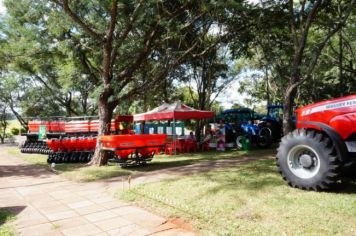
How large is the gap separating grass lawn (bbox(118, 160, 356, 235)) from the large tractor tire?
22 centimetres

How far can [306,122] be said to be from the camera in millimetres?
6762

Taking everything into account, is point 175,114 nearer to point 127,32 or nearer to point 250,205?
point 127,32

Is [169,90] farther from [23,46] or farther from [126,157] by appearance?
[126,157]

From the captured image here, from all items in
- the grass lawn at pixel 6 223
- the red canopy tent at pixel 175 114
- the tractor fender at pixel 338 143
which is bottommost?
the grass lawn at pixel 6 223

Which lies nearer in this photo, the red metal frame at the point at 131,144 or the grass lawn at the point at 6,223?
the grass lawn at the point at 6,223

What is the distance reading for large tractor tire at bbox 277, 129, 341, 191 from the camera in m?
6.01

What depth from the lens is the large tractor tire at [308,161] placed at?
236 inches

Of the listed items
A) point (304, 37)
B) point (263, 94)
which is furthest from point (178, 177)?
point (263, 94)

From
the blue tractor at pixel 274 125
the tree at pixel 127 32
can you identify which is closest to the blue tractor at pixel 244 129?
the blue tractor at pixel 274 125

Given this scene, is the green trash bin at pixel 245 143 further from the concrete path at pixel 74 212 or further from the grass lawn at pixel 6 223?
the grass lawn at pixel 6 223

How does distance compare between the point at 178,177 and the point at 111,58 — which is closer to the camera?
the point at 178,177

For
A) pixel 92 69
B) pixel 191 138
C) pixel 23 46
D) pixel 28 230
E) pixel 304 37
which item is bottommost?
pixel 28 230

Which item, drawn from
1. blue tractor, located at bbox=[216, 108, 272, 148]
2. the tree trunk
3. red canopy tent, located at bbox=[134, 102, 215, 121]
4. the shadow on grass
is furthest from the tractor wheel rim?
blue tractor, located at bbox=[216, 108, 272, 148]

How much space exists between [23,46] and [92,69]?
468 centimetres
